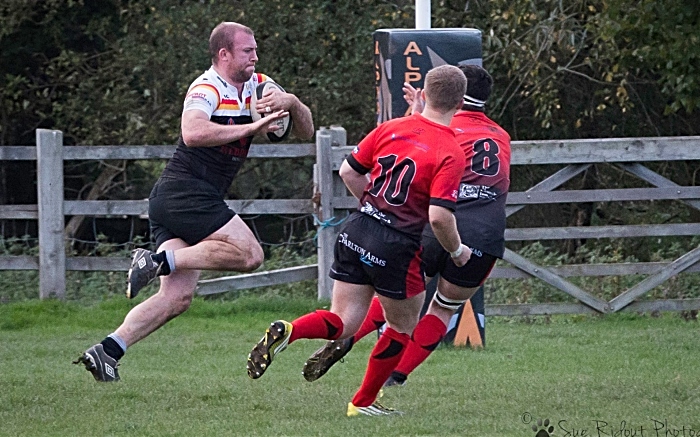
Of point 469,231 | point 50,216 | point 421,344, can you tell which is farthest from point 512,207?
point 50,216

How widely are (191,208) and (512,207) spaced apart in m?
4.32

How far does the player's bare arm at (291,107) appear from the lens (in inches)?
248

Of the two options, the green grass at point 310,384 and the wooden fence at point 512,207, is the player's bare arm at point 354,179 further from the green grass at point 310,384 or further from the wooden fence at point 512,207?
the wooden fence at point 512,207

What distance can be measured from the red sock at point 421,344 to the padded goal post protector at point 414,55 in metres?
2.15

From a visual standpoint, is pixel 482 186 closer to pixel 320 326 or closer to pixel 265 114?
pixel 265 114

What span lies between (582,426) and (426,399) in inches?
46.6

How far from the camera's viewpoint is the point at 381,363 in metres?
5.59

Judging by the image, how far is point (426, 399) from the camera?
20.5 feet

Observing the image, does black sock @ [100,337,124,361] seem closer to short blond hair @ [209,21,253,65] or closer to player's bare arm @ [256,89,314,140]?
player's bare arm @ [256,89,314,140]

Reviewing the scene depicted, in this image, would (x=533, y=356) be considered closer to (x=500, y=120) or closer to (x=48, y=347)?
(x=48, y=347)

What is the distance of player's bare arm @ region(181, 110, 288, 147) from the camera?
6.09m

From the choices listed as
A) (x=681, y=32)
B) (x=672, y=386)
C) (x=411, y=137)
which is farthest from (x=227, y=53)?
(x=681, y=32)

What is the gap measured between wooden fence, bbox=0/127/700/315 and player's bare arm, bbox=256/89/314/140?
148 inches

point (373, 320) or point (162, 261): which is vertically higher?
point (162, 261)
